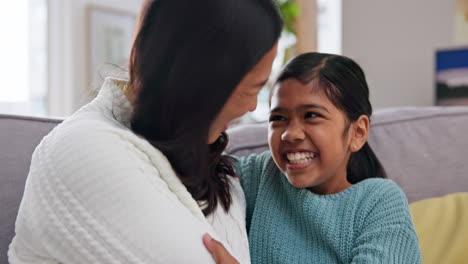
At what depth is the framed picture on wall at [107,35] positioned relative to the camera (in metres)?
4.06

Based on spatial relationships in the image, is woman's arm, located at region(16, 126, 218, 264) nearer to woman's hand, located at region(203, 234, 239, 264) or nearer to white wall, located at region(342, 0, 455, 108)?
woman's hand, located at region(203, 234, 239, 264)

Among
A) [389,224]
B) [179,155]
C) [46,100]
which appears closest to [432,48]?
[46,100]

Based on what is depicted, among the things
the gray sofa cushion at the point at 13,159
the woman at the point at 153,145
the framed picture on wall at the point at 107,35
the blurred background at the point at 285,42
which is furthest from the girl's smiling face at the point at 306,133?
the framed picture on wall at the point at 107,35

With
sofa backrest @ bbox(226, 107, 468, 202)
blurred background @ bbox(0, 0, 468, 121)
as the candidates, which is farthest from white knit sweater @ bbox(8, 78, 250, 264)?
blurred background @ bbox(0, 0, 468, 121)

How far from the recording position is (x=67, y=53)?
12.9 feet

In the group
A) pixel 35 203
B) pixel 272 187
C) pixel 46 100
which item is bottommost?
pixel 46 100

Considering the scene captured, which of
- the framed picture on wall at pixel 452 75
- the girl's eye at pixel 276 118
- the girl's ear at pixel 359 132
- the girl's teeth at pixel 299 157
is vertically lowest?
the framed picture on wall at pixel 452 75

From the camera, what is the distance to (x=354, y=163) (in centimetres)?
127

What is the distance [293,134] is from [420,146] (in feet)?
2.40

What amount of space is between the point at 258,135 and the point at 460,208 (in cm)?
57

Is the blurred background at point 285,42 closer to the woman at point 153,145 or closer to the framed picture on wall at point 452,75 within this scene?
the framed picture on wall at point 452,75

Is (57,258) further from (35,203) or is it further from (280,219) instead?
(280,219)

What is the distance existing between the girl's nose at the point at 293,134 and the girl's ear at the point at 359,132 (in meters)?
0.15

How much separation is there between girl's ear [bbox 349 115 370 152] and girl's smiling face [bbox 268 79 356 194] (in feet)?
0.11
